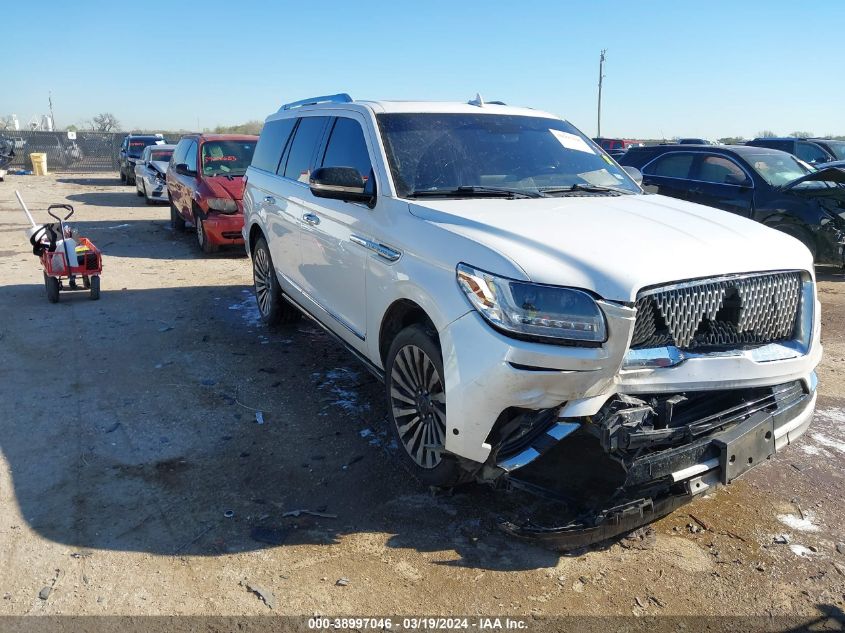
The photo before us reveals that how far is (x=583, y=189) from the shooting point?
14.6ft

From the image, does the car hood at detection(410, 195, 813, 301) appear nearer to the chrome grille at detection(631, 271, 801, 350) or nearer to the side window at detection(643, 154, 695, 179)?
the chrome grille at detection(631, 271, 801, 350)

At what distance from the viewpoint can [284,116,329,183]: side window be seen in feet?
17.9

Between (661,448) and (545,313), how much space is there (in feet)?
2.67

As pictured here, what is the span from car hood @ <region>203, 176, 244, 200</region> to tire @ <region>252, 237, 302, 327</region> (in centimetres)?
378

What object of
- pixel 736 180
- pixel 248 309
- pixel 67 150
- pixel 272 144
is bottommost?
pixel 248 309

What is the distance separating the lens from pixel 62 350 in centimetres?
626

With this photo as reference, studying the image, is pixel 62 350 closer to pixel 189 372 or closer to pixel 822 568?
pixel 189 372

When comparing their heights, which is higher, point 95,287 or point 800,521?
point 95,287

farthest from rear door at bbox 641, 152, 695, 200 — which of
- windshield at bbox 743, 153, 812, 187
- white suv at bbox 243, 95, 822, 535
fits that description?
white suv at bbox 243, 95, 822, 535

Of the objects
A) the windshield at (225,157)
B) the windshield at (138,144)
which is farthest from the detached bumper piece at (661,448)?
the windshield at (138,144)

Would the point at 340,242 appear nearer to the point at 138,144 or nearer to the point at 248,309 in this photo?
the point at 248,309

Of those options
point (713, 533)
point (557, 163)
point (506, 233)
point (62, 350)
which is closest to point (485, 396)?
point (506, 233)

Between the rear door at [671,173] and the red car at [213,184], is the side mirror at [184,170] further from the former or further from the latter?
the rear door at [671,173]

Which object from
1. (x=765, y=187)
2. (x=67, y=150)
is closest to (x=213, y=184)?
(x=765, y=187)
